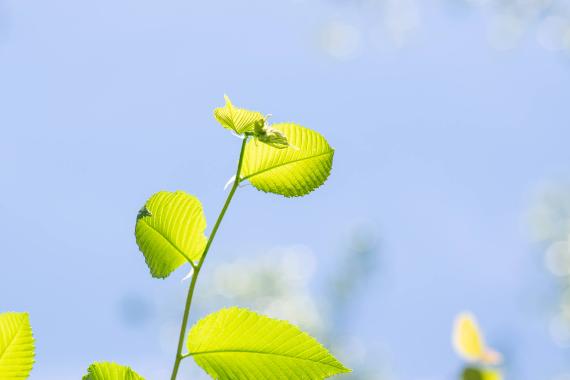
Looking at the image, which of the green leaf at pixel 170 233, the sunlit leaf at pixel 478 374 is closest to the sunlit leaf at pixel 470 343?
the sunlit leaf at pixel 478 374

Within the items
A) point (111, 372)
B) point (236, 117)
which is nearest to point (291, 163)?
point (236, 117)

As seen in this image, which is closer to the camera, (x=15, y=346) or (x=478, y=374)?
(x=15, y=346)

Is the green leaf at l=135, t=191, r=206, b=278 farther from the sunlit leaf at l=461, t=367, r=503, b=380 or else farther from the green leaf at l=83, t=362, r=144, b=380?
→ the sunlit leaf at l=461, t=367, r=503, b=380

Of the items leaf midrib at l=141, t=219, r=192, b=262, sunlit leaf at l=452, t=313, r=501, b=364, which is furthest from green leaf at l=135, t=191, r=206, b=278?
sunlit leaf at l=452, t=313, r=501, b=364

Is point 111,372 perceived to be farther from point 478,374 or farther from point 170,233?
point 478,374

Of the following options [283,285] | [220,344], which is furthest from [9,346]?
[283,285]

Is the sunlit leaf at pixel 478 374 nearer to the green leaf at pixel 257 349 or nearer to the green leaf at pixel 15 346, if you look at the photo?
the green leaf at pixel 257 349
